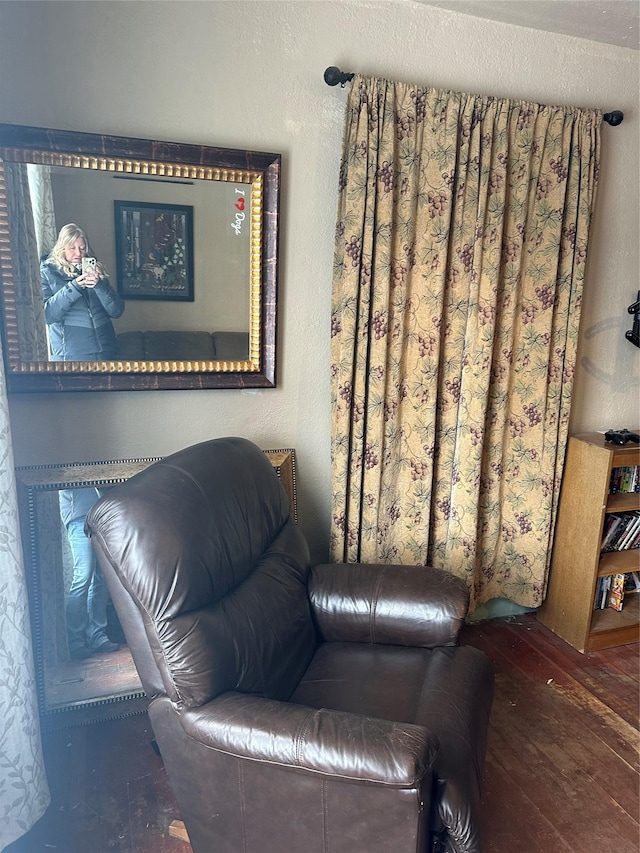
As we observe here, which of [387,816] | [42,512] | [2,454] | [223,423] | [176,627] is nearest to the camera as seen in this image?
[387,816]

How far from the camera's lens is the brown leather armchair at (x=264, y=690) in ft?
3.99

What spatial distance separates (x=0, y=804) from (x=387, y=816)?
3.49 ft

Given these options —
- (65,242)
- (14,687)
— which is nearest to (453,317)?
(65,242)

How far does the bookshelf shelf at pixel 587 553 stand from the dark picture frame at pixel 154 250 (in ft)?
5.80

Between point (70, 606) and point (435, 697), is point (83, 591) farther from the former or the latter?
point (435, 697)

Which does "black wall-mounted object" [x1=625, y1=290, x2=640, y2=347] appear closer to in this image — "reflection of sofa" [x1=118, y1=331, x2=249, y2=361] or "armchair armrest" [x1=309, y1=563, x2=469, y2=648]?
"armchair armrest" [x1=309, y1=563, x2=469, y2=648]

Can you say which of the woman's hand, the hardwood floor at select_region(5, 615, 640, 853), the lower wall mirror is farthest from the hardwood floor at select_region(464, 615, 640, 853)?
the woman's hand

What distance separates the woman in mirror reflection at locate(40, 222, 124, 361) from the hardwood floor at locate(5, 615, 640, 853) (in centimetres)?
128

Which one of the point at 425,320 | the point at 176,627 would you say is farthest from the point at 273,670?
the point at 425,320

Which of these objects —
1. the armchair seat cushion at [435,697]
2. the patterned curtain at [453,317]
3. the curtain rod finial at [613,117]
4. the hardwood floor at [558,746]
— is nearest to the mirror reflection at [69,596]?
the armchair seat cushion at [435,697]

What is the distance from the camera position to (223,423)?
84.3 inches

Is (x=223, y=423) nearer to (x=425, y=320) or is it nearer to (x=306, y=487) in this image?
(x=306, y=487)

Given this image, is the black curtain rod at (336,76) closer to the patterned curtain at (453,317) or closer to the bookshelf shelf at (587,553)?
the patterned curtain at (453,317)

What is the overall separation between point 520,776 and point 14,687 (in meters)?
1.54
